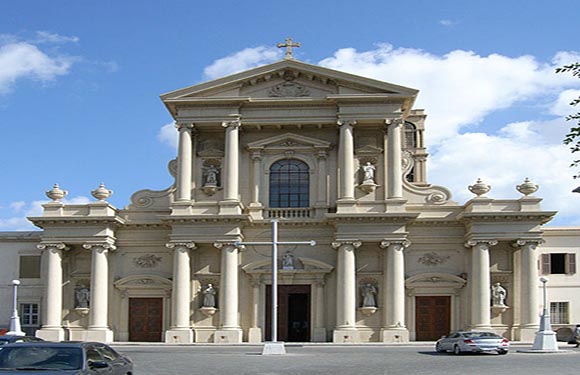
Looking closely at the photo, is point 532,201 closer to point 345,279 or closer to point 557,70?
point 345,279

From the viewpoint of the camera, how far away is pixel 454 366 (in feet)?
93.2

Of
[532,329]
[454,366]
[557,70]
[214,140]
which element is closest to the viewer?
[557,70]

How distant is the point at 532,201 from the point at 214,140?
16763mm

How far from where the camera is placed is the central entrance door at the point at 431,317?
152 ft

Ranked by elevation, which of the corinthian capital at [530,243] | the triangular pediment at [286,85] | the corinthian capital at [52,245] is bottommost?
the corinthian capital at [52,245]

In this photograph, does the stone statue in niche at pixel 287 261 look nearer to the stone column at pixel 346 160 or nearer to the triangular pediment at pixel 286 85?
the stone column at pixel 346 160

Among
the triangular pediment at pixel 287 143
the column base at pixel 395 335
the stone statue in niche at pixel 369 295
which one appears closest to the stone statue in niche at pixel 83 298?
the triangular pediment at pixel 287 143

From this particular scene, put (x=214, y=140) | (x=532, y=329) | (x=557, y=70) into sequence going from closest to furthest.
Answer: (x=557, y=70) < (x=532, y=329) < (x=214, y=140)

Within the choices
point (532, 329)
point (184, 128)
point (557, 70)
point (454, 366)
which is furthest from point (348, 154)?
point (557, 70)

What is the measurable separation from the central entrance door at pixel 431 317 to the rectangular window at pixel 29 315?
808 inches

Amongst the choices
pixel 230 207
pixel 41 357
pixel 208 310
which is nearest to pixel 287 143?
pixel 230 207

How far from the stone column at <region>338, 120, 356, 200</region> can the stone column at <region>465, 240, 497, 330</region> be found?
6.62 m

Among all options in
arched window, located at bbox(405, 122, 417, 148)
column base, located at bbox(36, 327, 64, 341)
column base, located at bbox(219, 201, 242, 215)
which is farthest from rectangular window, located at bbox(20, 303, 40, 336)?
arched window, located at bbox(405, 122, 417, 148)

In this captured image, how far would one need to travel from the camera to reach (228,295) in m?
45.4
